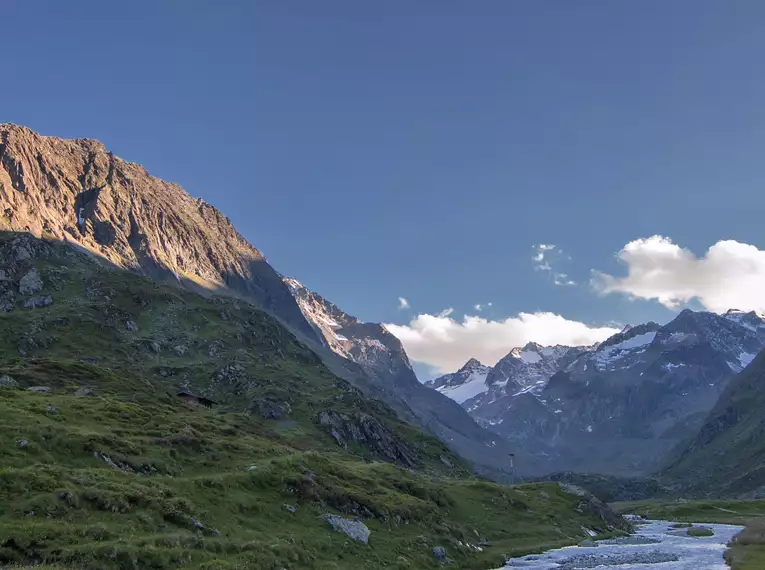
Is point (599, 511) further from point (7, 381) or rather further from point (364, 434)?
point (7, 381)

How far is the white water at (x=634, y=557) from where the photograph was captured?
235 feet

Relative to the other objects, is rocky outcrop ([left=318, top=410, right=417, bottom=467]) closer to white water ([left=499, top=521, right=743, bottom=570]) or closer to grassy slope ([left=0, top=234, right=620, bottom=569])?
→ grassy slope ([left=0, top=234, right=620, bottom=569])

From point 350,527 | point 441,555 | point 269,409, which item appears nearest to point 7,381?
point 350,527

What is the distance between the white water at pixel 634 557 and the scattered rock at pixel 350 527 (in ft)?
73.5

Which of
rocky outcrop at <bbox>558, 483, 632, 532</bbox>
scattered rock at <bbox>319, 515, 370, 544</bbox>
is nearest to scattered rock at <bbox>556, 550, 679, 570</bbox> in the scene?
scattered rock at <bbox>319, 515, 370, 544</bbox>

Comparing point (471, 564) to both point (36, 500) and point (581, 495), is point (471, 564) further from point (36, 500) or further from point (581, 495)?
point (581, 495)

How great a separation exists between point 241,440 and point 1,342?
12613cm

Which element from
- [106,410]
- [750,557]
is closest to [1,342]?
[106,410]

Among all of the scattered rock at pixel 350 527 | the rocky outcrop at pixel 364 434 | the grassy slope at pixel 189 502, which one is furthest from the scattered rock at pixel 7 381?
the rocky outcrop at pixel 364 434

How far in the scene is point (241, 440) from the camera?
86.1 m

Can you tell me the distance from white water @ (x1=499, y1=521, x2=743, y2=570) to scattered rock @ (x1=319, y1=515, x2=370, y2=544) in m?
22.4

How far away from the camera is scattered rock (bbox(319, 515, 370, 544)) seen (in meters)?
58.4

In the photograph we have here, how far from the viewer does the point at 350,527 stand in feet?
195

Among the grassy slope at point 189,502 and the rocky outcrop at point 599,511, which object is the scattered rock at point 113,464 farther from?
the rocky outcrop at point 599,511
